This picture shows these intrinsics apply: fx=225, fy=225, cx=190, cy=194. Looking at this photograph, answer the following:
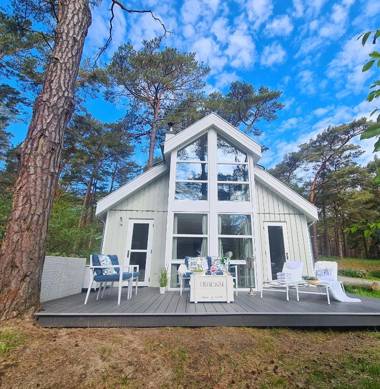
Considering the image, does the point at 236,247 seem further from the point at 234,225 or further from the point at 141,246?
the point at 141,246

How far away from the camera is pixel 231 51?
1027 cm

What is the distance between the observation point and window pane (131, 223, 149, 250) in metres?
7.18

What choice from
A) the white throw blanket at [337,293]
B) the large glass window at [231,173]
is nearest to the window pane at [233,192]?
the large glass window at [231,173]

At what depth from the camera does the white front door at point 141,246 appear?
275 inches

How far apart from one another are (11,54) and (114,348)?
12157 mm

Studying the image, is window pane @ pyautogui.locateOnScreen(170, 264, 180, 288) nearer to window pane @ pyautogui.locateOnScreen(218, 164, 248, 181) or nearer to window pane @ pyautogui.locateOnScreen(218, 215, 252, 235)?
window pane @ pyautogui.locateOnScreen(218, 215, 252, 235)

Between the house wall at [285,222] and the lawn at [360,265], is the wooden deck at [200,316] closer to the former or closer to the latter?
the house wall at [285,222]

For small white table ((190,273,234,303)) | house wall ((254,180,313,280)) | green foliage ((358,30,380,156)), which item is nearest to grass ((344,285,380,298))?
house wall ((254,180,313,280))

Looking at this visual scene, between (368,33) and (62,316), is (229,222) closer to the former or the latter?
(62,316)

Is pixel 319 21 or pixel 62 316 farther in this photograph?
pixel 319 21

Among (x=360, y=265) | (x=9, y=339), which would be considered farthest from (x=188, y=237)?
(x=360, y=265)

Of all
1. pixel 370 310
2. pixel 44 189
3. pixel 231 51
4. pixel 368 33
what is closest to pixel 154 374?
pixel 44 189

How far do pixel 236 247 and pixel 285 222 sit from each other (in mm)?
2213

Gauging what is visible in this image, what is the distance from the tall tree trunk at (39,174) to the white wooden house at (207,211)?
325 cm
